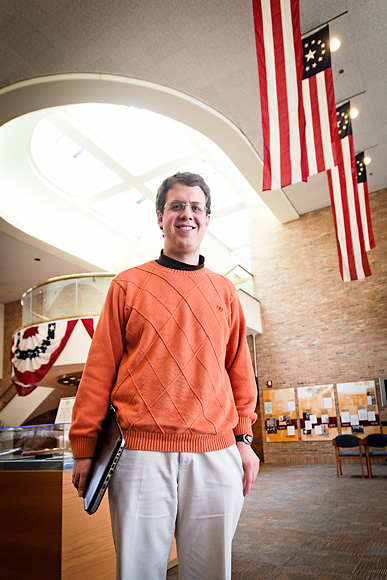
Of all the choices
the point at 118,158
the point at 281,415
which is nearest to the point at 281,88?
the point at 118,158

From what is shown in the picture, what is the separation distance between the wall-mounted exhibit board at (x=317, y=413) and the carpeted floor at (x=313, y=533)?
174 inches

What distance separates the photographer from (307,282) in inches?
576

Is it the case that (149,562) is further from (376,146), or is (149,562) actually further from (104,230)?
(104,230)

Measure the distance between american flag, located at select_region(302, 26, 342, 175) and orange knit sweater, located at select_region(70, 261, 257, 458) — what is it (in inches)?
180

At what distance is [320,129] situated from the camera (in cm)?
595

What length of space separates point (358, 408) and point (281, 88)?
33.7 feet

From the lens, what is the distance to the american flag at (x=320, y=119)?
Result: 19.1ft

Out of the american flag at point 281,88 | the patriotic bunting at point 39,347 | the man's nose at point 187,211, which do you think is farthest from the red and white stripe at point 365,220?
the man's nose at point 187,211

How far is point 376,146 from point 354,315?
195 inches

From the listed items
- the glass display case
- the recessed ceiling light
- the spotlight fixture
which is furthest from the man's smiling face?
the spotlight fixture

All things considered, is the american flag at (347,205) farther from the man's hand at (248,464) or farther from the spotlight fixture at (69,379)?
the man's hand at (248,464)

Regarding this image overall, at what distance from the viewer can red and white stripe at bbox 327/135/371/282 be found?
8922 mm

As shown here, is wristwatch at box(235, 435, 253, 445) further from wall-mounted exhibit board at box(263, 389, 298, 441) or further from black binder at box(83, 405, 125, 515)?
wall-mounted exhibit board at box(263, 389, 298, 441)

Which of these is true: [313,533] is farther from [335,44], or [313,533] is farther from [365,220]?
[335,44]
